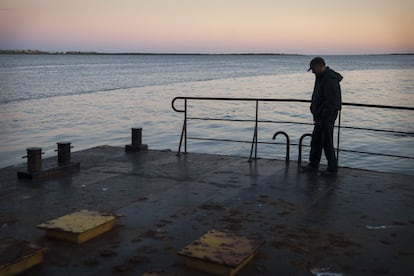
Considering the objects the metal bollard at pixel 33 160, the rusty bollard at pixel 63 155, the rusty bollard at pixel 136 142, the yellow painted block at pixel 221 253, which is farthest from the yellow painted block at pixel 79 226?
the rusty bollard at pixel 136 142

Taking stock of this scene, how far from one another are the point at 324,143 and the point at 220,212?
2.60m

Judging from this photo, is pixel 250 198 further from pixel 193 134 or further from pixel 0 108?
pixel 0 108

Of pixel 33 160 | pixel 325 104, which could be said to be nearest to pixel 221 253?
pixel 325 104

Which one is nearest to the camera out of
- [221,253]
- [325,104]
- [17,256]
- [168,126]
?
[17,256]

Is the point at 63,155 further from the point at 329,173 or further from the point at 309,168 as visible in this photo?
the point at 329,173

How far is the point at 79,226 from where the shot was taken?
4.32 m

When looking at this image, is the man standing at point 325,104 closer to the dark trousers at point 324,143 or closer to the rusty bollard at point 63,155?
the dark trousers at point 324,143

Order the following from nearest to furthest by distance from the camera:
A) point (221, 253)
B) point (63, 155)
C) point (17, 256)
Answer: point (17, 256) < point (221, 253) < point (63, 155)

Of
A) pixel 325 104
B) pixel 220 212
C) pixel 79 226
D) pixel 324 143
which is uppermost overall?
pixel 325 104

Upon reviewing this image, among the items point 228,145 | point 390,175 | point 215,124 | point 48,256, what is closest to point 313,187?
point 390,175

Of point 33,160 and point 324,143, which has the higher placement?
point 324,143

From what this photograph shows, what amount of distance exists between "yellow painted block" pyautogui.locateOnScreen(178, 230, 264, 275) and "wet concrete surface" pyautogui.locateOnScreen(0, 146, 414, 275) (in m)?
0.10

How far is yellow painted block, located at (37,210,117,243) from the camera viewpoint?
165 inches

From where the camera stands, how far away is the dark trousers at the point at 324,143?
695 cm
